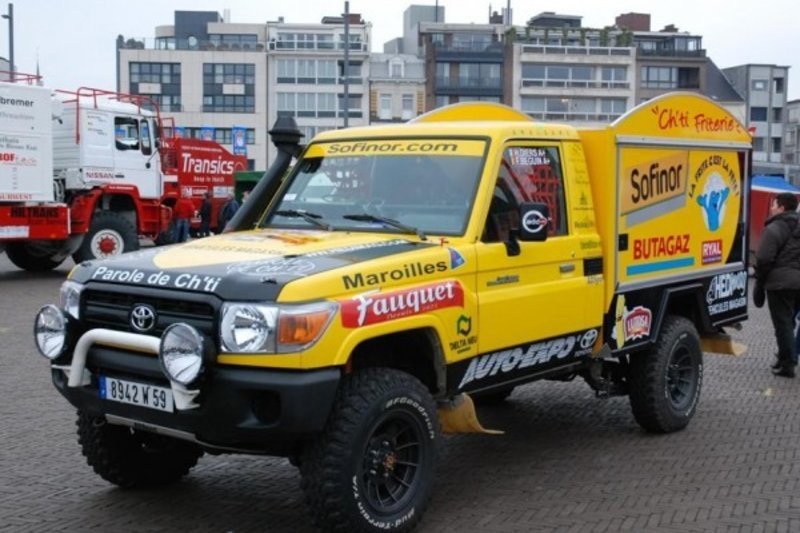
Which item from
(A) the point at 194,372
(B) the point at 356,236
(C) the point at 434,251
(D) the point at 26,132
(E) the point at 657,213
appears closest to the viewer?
(A) the point at 194,372

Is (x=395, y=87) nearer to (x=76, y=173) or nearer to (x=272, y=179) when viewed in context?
(x=76, y=173)

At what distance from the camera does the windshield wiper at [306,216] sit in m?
6.09

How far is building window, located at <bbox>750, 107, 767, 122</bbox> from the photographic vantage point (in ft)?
298

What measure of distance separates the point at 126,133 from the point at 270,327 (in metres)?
16.5

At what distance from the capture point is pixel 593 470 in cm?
658

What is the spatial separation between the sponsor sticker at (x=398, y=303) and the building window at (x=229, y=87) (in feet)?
263

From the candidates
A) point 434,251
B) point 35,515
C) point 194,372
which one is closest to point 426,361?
point 434,251

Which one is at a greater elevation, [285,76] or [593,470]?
[285,76]

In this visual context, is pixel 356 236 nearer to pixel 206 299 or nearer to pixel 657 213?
pixel 206 299

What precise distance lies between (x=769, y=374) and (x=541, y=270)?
512cm

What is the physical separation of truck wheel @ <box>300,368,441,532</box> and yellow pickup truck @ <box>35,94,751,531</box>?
0.03 feet

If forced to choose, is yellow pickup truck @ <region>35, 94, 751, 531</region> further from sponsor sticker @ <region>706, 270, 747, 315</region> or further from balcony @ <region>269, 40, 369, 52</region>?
balcony @ <region>269, 40, 369, 52</region>

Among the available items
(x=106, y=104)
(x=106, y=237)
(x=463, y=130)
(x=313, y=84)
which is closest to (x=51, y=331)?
(x=463, y=130)

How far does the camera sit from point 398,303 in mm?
5059
